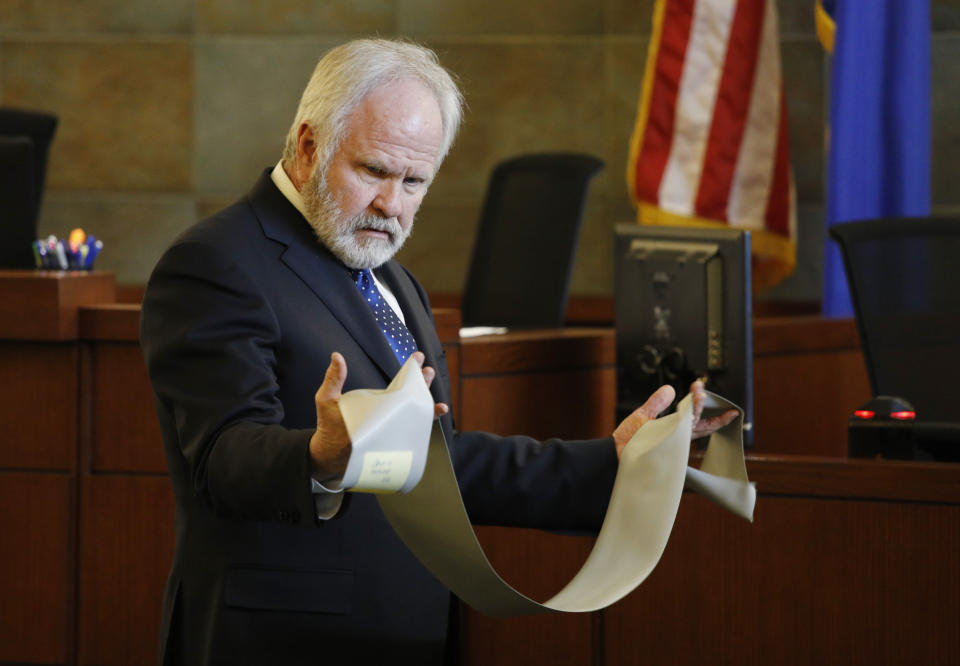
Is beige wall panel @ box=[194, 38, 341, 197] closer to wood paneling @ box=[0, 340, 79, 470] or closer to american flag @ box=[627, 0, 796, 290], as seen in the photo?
american flag @ box=[627, 0, 796, 290]

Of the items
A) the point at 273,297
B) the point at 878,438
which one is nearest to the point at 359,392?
the point at 273,297

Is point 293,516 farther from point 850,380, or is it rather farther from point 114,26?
point 114,26

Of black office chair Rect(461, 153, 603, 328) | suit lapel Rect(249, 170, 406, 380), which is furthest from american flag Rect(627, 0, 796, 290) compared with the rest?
suit lapel Rect(249, 170, 406, 380)

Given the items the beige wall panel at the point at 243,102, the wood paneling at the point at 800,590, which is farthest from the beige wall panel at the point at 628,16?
the wood paneling at the point at 800,590

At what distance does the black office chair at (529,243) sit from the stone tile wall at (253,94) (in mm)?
1326

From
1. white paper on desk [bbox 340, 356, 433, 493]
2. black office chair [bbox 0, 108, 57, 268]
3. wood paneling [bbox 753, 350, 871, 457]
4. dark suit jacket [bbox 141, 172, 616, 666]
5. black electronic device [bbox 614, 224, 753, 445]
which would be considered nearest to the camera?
white paper on desk [bbox 340, 356, 433, 493]

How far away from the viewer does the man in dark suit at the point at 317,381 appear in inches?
68.0

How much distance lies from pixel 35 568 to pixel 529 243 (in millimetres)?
2283

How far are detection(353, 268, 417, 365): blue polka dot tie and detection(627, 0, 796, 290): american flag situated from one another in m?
2.93

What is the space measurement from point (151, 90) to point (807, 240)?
312 cm

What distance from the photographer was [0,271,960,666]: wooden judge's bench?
2.41m

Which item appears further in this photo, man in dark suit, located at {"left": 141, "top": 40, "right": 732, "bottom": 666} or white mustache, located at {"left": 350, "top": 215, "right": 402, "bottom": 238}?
white mustache, located at {"left": 350, "top": 215, "right": 402, "bottom": 238}

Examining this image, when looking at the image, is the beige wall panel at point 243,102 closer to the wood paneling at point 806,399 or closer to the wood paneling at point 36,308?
the wood paneling at point 806,399

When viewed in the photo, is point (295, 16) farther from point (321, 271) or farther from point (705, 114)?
point (321, 271)
